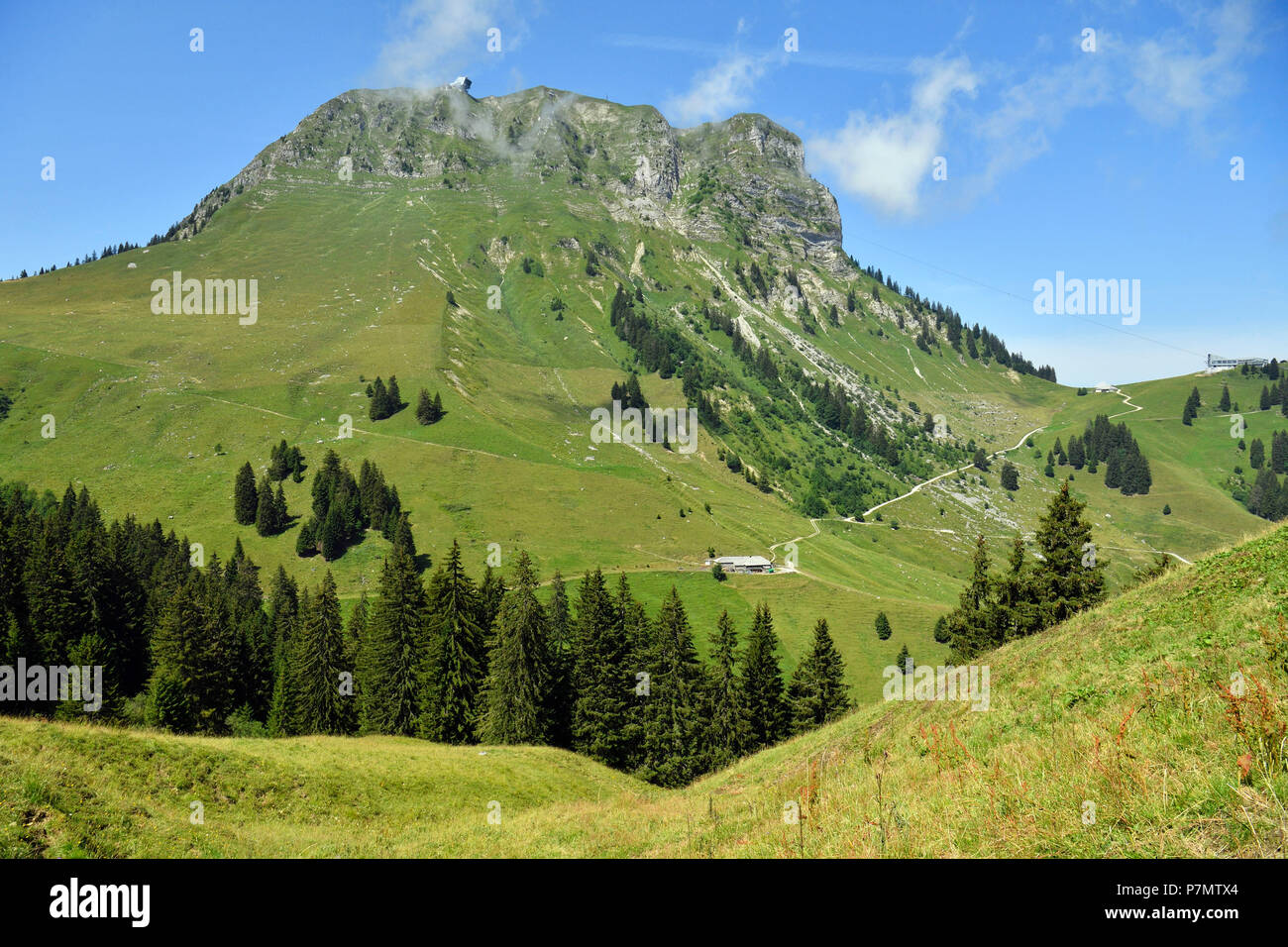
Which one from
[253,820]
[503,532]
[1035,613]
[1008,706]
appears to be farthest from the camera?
[503,532]

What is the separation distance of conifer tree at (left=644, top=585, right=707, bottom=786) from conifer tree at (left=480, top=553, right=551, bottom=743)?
33.2ft

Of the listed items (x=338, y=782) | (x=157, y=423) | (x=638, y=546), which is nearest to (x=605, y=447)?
(x=638, y=546)

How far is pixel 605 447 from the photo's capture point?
193 meters

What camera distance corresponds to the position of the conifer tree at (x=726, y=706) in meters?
61.3

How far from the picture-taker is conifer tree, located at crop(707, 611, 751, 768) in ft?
201

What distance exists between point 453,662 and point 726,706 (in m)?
26.4

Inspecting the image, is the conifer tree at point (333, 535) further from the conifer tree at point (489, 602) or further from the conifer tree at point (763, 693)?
the conifer tree at point (763, 693)

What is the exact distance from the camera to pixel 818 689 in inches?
2448

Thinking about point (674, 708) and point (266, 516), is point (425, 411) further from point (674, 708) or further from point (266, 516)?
point (674, 708)

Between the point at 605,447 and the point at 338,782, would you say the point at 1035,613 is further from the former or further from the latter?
the point at 605,447

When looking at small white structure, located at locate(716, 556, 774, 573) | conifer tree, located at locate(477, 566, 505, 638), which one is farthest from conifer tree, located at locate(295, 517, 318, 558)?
small white structure, located at locate(716, 556, 774, 573)

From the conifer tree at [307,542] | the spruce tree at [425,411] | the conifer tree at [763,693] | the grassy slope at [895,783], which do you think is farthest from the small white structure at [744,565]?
the grassy slope at [895,783]

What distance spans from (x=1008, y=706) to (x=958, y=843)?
1142 centimetres

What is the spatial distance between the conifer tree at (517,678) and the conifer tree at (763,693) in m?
20.5
